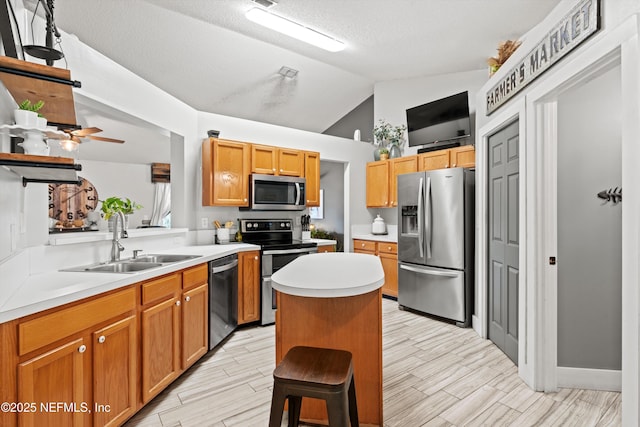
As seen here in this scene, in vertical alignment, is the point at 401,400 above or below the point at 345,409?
below

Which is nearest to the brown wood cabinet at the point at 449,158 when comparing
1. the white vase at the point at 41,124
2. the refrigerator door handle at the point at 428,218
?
the refrigerator door handle at the point at 428,218

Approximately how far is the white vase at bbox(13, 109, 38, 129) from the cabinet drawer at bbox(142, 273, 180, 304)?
3.24 feet

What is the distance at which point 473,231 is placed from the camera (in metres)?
3.62

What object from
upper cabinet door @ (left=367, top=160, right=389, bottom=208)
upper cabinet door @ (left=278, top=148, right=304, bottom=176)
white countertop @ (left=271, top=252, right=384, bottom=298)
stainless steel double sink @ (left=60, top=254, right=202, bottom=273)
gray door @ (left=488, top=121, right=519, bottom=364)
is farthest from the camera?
upper cabinet door @ (left=367, top=160, right=389, bottom=208)

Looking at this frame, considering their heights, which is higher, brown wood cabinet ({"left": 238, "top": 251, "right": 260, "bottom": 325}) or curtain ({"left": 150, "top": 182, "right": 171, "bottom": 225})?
curtain ({"left": 150, "top": 182, "right": 171, "bottom": 225})

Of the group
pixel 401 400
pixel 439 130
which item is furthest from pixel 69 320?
pixel 439 130

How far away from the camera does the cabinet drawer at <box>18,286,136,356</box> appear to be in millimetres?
1296

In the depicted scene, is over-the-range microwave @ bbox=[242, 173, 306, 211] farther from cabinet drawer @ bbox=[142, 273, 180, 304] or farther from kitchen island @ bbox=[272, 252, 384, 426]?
kitchen island @ bbox=[272, 252, 384, 426]

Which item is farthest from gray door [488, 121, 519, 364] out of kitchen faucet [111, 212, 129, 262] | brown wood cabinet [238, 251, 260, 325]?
kitchen faucet [111, 212, 129, 262]

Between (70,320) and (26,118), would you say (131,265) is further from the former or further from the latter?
(26,118)

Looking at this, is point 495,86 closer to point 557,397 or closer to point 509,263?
point 509,263

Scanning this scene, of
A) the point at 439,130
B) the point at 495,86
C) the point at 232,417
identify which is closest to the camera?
the point at 232,417

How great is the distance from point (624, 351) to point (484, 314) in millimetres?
1799

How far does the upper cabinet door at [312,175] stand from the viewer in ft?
14.5
